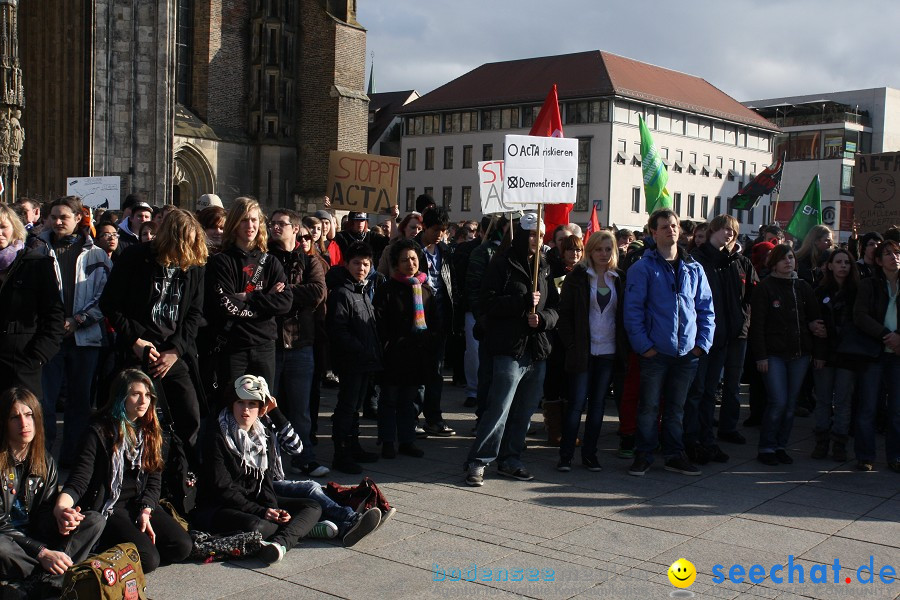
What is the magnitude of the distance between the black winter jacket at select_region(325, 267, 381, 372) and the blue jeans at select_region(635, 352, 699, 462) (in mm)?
2183

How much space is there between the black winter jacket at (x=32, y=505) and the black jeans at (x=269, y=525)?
93 cm

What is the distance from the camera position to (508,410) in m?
7.86

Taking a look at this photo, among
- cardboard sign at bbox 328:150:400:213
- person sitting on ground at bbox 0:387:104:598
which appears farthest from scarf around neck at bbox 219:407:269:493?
cardboard sign at bbox 328:150:400:213

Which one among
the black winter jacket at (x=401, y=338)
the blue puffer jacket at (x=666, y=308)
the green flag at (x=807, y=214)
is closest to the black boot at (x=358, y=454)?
the black winter jacket at (x=401, y=338)

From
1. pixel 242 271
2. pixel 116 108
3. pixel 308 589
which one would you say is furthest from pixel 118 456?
pixel 116 108

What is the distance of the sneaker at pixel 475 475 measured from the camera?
24.6 feet

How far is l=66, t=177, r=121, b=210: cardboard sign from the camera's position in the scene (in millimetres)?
14344

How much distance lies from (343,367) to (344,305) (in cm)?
50

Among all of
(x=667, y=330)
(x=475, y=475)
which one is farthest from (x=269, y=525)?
(x=667, y=330)

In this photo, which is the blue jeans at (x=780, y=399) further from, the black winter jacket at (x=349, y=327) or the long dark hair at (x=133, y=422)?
the long dark hair at (x=133, y=422)

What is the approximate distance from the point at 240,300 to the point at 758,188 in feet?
76.7

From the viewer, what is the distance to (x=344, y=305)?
8.10 m

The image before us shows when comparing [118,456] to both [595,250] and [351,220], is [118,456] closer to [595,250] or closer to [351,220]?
[595,250]

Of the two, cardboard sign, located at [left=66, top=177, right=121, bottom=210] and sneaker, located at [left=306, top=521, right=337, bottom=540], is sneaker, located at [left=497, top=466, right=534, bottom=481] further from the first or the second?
cardboard sign, located at [left=66, top=177, right=121, bottom=210]
